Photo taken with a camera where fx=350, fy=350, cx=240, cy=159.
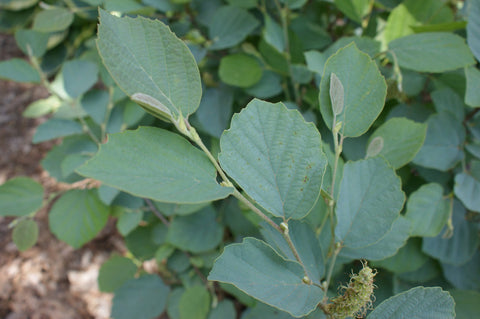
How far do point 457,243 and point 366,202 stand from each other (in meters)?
0.48

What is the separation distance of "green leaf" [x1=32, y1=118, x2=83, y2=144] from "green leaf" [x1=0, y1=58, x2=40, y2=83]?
0.17 meters

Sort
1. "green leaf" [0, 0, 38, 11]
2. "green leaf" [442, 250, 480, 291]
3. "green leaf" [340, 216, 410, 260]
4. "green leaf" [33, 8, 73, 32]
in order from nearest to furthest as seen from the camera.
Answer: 1. "green leaf" [340, 216, 410, 260]
2. "green leaf" [442, 250, 480, 291]
3. "green leaf" [33, 8, 73, 32]
4. "green leaf" [0, 0, 38, 11]

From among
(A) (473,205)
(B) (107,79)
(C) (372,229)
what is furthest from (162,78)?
(A) (473,205)

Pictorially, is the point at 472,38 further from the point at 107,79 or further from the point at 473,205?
the point at 107,79

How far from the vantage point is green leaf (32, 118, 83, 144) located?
0.95 meters

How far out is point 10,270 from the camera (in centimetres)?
170

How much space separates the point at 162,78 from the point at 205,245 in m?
0.72

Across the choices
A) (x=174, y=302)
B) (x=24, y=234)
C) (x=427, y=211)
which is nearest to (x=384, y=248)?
(x=427, y=211)

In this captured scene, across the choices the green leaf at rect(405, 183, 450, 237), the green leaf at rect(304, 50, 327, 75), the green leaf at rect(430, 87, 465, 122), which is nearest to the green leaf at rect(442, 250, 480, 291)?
the green leaf at rect(405, 183, 450, 237)

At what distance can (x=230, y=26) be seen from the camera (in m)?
0.96

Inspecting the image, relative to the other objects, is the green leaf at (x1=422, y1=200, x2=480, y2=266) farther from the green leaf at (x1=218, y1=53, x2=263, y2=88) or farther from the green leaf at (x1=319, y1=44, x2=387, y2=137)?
the green leaf at (x1=218, y1=53, x2=263, y2=88)

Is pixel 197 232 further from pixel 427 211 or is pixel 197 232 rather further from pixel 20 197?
pixel 427 211

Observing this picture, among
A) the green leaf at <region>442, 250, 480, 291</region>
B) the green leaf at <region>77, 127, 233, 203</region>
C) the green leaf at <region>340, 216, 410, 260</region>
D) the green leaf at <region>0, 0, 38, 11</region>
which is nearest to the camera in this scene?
the green leaf at <region>77, 127, 233, 203</region>

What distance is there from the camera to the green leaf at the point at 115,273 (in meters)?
1.21
